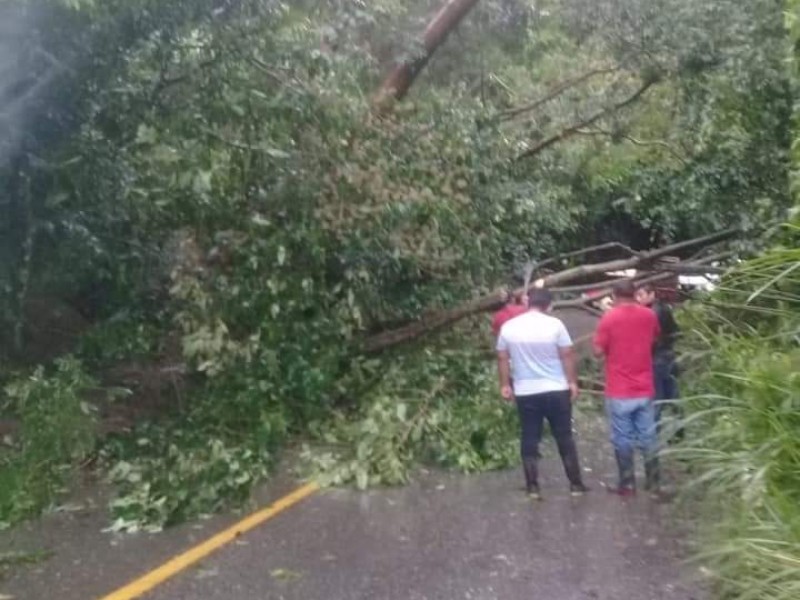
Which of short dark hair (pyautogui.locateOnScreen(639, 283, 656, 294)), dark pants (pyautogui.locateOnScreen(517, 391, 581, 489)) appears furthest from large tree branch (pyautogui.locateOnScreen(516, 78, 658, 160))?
dark pants (pyautogui.locateOnScreen(517, 391, 581, 489))

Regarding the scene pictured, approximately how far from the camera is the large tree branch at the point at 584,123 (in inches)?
730

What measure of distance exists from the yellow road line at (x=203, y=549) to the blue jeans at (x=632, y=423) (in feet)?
8.44

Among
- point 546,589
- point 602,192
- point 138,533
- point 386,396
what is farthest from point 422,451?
point 602,192

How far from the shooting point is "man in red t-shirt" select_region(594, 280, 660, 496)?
10.9 metres

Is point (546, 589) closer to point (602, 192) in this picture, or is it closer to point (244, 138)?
point (244, 138)

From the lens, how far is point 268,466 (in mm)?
12031

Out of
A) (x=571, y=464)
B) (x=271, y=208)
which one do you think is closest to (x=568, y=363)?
(x=571, y=464)

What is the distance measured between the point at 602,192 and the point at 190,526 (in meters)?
19.4

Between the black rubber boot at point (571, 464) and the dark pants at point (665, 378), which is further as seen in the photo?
the dark pants at point (665, 378)

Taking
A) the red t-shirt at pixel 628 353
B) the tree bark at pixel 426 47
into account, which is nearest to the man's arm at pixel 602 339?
the red t-shirt at pixel 628 353

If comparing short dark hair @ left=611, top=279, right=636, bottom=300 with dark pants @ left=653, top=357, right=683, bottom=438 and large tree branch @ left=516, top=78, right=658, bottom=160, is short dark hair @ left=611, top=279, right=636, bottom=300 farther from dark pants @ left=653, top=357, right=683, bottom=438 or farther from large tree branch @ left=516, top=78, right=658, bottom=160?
large tree branch @ left=516, top=78, right=658, bottom=160

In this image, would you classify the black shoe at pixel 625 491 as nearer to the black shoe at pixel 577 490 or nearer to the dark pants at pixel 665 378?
the black shoe at pixel 577 490

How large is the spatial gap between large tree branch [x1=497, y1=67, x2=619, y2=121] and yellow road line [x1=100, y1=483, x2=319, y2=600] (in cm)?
844

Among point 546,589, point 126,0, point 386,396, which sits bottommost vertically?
point 546,589
